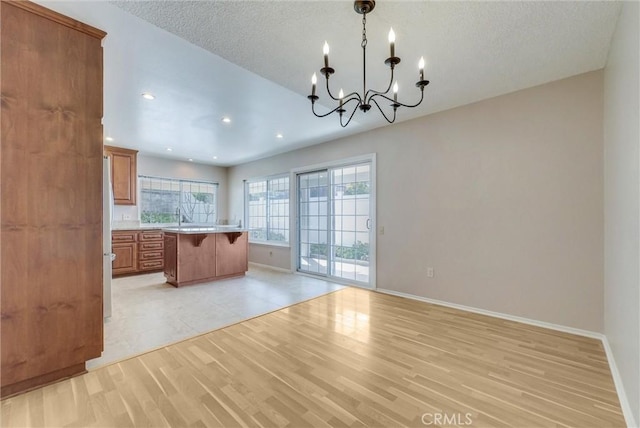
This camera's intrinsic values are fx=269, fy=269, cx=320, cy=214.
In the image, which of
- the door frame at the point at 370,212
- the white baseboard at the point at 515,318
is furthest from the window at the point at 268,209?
the white baseboard at the point at 515,318

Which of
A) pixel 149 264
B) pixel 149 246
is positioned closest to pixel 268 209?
pixel 149 246

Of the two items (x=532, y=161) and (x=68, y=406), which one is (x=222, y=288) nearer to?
(x=68, y=406)

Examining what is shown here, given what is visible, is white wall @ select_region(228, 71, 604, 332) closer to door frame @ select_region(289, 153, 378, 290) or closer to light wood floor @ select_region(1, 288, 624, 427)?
door frame @ select_region(289, 153, 378, 290)

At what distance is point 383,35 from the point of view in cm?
205

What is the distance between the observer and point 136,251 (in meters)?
5.42

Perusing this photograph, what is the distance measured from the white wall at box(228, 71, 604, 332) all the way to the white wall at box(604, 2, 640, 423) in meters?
0.20

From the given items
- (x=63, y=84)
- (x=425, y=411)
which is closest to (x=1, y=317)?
(x=63, y=84)

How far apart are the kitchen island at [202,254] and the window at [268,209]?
43.3 inches

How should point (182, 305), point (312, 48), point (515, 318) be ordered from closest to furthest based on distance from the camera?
point (312, 48)
point (515, 318)
point (182, 305)

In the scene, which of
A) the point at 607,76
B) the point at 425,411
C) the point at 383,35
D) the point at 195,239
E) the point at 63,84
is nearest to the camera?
the point at 425,411

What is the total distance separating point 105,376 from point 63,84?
2.10 meters

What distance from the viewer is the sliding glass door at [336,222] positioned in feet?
15.1

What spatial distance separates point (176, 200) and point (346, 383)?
249 inches

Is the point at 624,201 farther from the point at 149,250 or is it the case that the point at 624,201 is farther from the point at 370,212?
the point at 149,250
